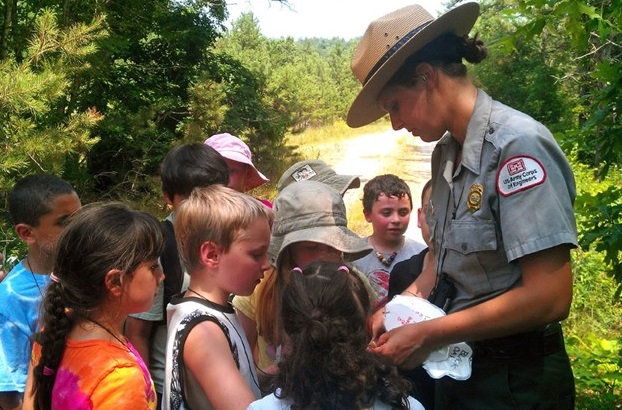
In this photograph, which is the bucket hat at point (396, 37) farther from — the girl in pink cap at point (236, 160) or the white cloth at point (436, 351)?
the girl in pink cap at point (236, 160)

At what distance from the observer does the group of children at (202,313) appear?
5.11 ft

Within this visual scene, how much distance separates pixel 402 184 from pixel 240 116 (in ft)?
36.9

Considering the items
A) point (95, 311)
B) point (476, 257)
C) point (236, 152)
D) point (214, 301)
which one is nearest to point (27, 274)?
point (95, 311)

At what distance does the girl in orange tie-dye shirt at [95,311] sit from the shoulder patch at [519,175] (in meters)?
1.06

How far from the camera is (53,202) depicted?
2.76 metres

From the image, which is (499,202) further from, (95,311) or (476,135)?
(95,311)

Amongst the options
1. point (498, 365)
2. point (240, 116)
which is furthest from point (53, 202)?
point (240, 116)

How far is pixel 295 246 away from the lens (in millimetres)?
2357

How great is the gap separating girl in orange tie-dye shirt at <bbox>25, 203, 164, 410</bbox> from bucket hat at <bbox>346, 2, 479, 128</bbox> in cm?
87

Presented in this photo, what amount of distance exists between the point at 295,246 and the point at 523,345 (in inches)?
36.4

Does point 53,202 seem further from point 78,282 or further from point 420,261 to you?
point 420,261

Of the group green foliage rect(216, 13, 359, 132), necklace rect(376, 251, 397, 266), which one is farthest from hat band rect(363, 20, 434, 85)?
green foliage rect(216, 13, 359, 132)

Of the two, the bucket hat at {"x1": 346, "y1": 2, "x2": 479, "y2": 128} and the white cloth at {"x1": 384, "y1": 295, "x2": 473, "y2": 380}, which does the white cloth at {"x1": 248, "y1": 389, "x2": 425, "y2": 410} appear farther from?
the bucket hat at {"x1": 346, "y1": 2, "x2": 479, "y2": 128}

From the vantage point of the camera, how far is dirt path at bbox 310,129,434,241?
1595 cm
